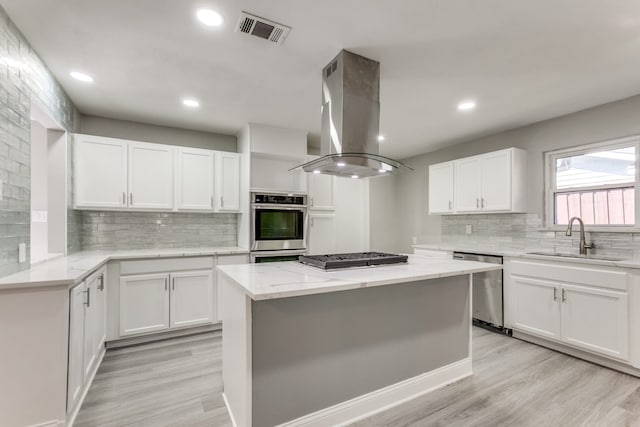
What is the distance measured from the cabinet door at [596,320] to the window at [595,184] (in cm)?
89

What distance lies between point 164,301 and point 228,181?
158 centimetres

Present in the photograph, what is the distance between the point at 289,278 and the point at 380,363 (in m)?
0.96

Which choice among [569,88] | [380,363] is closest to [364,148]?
[380,363]

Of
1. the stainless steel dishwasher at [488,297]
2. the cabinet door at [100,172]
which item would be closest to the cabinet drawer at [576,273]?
the stainless steel dishwasher at [488,297]

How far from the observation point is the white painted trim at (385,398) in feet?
5.94

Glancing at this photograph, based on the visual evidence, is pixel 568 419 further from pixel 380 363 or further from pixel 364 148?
pixel 364 148

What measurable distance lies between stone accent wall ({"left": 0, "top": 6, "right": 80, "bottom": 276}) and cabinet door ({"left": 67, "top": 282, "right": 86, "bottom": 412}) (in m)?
0.39

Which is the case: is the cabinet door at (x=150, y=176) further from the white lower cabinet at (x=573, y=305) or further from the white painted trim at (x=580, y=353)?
the white painted trim at (x=580, y=353)

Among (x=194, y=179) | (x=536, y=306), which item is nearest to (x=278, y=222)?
(x=194, y=179)

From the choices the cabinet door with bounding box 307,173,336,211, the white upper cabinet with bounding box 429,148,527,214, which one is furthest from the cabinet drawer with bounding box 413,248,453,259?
the cabinet door with bounding box 307,173,336,211

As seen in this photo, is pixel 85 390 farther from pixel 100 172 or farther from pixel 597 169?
pixel 597 169

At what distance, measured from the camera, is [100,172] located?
125 inches

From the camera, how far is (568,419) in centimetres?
192

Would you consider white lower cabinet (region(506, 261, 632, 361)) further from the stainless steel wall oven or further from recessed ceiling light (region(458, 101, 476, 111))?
the stainless steel wall oven
